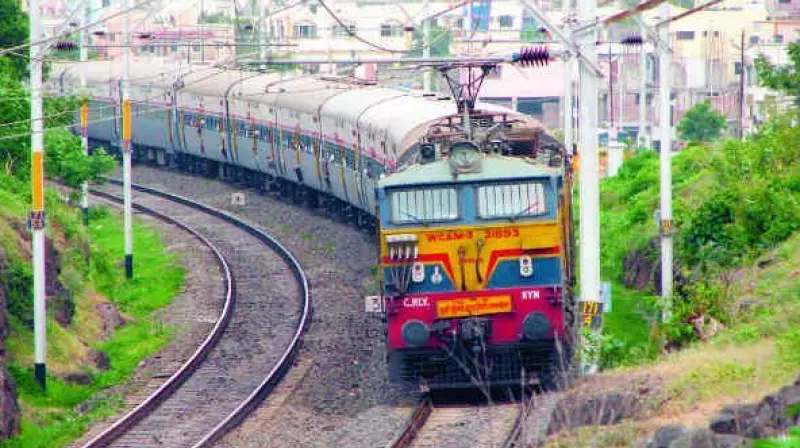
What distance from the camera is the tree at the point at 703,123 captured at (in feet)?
184

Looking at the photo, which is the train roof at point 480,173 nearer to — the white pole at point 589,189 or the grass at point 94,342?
the white pole at point 589,189

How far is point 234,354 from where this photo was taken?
23.0 meters

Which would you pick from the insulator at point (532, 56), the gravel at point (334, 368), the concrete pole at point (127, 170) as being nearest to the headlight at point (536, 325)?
the gravel at point (334, 368)

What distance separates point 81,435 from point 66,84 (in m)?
33.1

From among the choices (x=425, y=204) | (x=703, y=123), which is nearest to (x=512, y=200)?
(x=425, y=204)

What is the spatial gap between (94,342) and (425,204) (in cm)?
797

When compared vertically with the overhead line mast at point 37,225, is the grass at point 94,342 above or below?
below

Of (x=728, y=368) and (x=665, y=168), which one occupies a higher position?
(x=665, y=168)

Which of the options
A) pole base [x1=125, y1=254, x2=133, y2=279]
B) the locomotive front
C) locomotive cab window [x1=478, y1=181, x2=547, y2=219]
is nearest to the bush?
the locomotive front

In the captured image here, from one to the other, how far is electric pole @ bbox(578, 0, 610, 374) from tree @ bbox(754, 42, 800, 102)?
A: 13982 millimetres

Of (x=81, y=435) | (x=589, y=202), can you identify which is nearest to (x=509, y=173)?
(x=589, y=202)

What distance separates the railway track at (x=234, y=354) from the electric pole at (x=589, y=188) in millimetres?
4497

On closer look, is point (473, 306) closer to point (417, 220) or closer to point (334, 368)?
point (417, 220)

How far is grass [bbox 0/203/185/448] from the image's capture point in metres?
19.4
